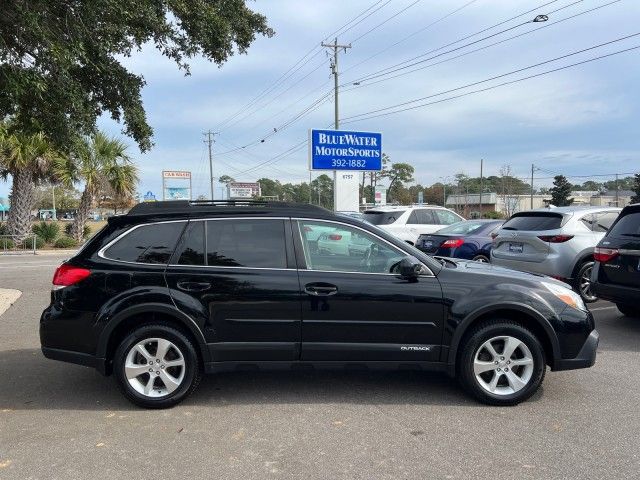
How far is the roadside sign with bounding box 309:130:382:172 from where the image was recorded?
1819 centimetres

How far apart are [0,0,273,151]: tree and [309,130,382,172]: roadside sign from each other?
8.51 meters

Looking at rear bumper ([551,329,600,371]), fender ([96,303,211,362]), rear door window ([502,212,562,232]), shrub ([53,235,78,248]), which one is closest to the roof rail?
fender ([96,303,211,362])

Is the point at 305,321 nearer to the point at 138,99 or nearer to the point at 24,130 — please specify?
the point at 138,99

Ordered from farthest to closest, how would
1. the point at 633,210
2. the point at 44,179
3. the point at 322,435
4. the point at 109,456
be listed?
the point at 44,179 → the point at 633,210 → the point at 322,435 → the point at 109,456

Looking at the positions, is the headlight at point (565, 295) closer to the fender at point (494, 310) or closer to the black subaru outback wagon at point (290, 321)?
the black subaru outback wagon at point (290, 321)

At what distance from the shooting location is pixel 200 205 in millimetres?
4965

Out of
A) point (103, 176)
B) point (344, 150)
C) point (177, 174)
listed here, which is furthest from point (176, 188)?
point (344, 150)

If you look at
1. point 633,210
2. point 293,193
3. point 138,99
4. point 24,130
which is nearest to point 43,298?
point 24,130

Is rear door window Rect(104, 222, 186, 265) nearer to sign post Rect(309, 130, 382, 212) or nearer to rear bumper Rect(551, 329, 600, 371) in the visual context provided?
rear bumper Rect(551, 329, 600, 371)

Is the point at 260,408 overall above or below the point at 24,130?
below

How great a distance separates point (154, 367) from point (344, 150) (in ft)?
48.6

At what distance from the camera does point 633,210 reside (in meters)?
7.27

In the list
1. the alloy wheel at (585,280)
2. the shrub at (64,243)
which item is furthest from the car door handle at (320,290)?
the shrub at (64,243)

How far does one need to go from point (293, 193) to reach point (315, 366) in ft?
340
